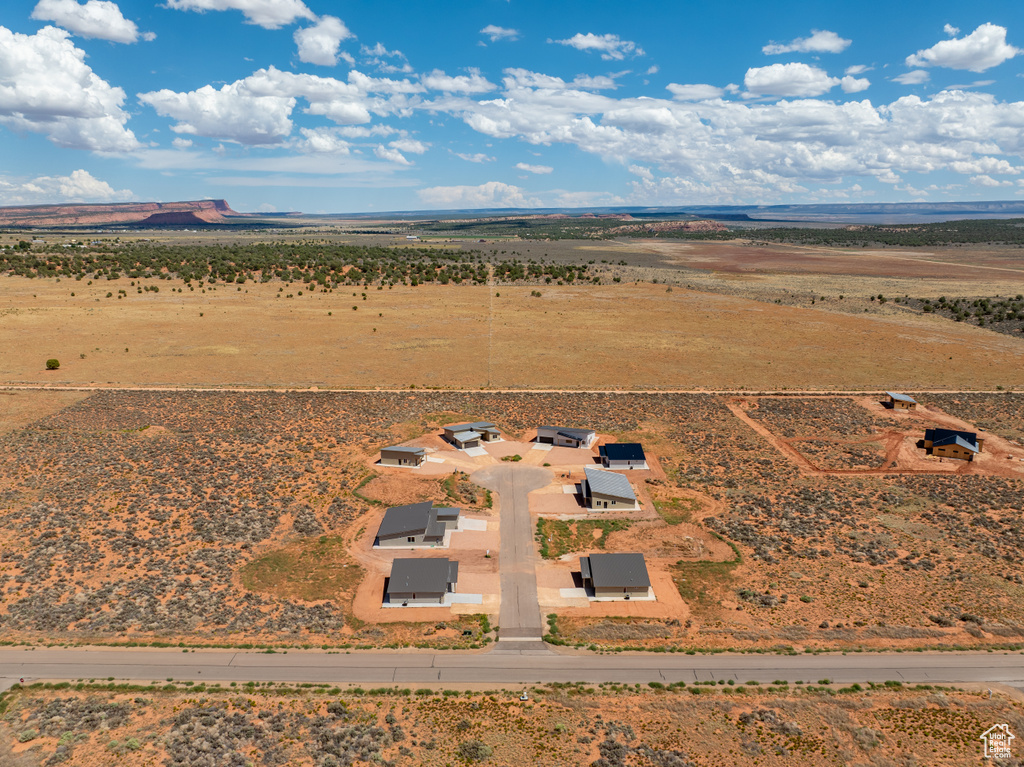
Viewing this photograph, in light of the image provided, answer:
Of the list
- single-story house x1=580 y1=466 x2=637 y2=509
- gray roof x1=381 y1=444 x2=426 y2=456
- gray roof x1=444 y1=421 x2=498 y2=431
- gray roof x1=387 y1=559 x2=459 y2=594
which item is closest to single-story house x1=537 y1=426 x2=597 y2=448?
gray roof x1=444 y1=421 x2=498 y2=431

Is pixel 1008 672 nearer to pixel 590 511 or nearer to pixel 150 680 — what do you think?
pixel 590 511

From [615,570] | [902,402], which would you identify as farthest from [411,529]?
[902,402]

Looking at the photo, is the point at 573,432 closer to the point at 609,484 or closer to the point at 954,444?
the point at 609,484

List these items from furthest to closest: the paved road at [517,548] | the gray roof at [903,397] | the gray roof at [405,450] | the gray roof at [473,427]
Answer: the gray roof at [903,397] < the gray roof at [473,427] < the gray roof at [405,450] < the paved road at [517,548]

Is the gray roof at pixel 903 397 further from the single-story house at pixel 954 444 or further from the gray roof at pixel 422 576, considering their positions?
the gray roof at pixel 422 576

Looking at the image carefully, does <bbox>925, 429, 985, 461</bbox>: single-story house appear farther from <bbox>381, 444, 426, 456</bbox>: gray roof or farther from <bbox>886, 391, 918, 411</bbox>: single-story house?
<bbox>381, 444, 426, 456</bbox>: gray roof

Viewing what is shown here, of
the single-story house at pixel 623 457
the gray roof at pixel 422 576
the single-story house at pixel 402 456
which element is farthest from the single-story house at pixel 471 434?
the gray roof at pixel 422 576

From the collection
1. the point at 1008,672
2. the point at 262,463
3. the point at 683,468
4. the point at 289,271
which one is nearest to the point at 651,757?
the point at 1008,672
